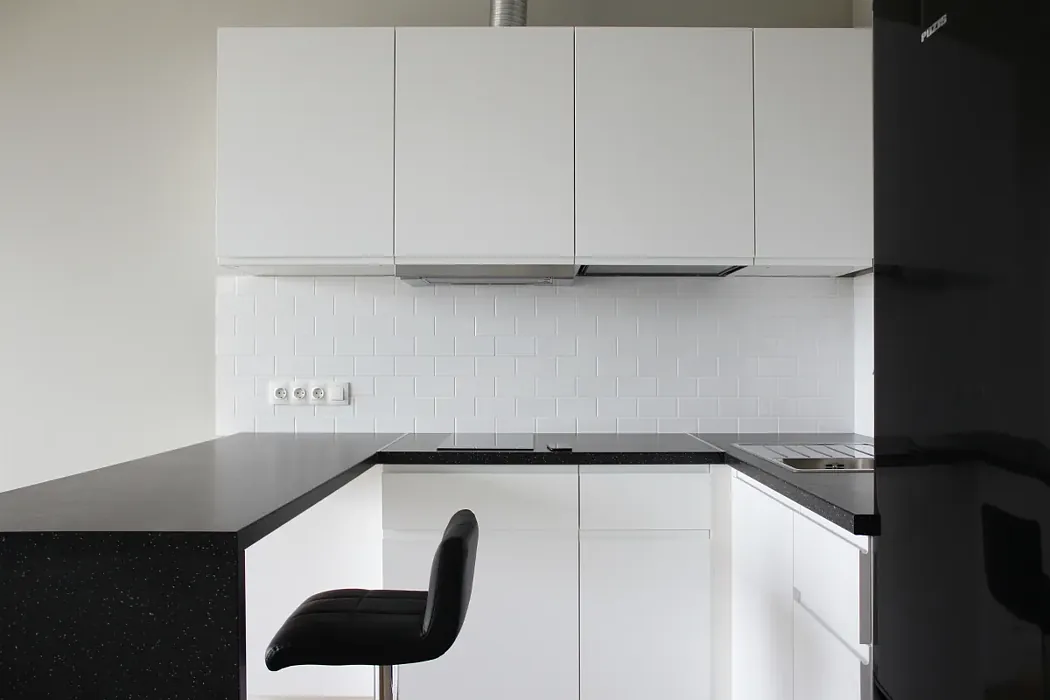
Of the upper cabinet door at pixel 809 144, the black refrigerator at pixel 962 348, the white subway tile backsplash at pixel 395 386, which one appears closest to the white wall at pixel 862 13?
the upper cabinet door at pixel 809 144

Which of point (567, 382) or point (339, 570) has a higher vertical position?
point (567, 382)

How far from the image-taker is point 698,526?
2.39 m

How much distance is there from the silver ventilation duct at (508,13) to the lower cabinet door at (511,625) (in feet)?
5.70

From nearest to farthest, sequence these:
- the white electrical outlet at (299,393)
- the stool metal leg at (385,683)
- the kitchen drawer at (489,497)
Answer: the stool metal leg at (385,683), the kitchen drawer at (489,497), the white electrical outlet at (299,393)

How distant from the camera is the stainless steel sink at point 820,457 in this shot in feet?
7.48

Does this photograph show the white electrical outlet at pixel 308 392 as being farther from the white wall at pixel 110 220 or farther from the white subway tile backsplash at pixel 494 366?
the white subway tile backsplash at pixel 494 366

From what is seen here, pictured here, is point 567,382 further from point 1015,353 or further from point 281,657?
point 1015,353

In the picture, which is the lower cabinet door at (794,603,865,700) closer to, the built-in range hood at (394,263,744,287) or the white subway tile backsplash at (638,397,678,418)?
the white subway tile backsplash at (638,397,678,418)

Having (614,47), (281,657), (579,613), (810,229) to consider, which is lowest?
(579,613)

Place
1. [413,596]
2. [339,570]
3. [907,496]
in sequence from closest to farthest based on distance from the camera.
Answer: [907,496]
[413,596]
[339,570]

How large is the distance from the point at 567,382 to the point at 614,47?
3.94ft

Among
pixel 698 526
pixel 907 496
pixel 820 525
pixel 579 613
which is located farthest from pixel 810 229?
pixel 907 496

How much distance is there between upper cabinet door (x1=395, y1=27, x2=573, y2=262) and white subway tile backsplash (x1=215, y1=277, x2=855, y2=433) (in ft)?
1.36

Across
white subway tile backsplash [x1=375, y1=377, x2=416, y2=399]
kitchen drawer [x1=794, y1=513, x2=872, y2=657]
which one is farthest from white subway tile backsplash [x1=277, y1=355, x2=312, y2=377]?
kitchen drawer [x1=794, y1=513, x2=872, y2=657]
